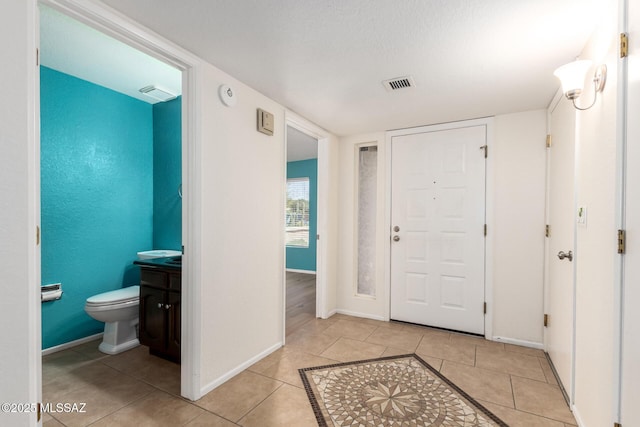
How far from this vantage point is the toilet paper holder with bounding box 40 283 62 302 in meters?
2.44

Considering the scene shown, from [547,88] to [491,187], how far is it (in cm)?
97

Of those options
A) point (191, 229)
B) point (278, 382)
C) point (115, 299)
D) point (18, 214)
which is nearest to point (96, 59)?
point (191, 229)

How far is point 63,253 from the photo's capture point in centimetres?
260

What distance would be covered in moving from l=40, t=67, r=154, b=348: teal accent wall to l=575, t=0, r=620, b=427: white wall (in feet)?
12.3

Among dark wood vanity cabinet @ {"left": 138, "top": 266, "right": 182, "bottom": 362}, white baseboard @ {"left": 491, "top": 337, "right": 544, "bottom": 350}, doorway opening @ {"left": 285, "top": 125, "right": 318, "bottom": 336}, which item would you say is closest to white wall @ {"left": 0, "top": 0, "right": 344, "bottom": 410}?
dark wood vanity cabinet @ {"left": 138, "top": 266, "right": 182, "bottom": 362}

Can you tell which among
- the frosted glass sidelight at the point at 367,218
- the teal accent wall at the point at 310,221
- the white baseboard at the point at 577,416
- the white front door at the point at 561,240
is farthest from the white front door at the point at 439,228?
the teal accent wall at the point at 310,221

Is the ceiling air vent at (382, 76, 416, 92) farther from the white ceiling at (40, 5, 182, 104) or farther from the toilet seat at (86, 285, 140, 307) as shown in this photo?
the toilet seat at (86, 285, 140, 307)

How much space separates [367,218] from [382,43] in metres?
2.25

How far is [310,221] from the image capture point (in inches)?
248

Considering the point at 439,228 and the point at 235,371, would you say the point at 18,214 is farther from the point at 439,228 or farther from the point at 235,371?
the point at 439,228

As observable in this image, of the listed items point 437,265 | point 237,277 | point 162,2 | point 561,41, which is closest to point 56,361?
point 237,277

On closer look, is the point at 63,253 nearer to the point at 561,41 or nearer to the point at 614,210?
the point at 614,210

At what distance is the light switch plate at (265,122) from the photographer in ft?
7.89

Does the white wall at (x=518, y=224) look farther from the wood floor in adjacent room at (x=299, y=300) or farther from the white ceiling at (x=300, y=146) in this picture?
the white ceiling at (x=300, y=146)
